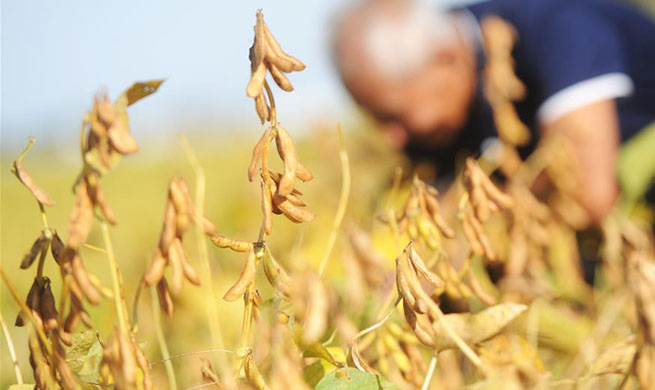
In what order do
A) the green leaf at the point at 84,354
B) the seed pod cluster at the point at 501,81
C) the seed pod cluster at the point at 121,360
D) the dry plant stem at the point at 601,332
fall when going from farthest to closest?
the seed pod cluster at the point at 501,81, the dry plant stem at the point at 601,332, the green leaf at the point at 84,354, the seed pod cluster at the point at 121,360

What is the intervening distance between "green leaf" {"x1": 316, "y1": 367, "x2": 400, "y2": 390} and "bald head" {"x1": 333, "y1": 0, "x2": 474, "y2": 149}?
136 cm

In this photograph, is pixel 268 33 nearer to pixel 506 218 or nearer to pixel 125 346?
pixel 125 346

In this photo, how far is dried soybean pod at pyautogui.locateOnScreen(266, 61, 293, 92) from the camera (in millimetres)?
426

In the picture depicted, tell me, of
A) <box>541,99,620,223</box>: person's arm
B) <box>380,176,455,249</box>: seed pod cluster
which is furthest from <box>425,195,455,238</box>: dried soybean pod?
<box>541,99,620,223</box>: person's arm

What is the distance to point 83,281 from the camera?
46cm

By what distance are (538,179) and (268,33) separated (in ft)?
3.92

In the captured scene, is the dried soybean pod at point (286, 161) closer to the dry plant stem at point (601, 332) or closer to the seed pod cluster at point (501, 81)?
the dry plant stem at point (601, 332)

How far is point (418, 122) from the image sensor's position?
2.02m

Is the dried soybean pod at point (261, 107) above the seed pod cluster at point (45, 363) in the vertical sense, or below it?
above

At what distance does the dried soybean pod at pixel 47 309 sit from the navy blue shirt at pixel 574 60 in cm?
149

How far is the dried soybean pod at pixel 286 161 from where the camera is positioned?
42cm

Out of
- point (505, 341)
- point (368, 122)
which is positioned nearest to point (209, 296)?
point (505, 341)

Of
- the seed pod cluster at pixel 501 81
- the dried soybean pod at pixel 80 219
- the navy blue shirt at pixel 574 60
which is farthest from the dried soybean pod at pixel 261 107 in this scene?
the navy blue shirt at pixel 574 60

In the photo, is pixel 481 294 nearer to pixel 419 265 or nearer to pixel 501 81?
pixel 419 265
